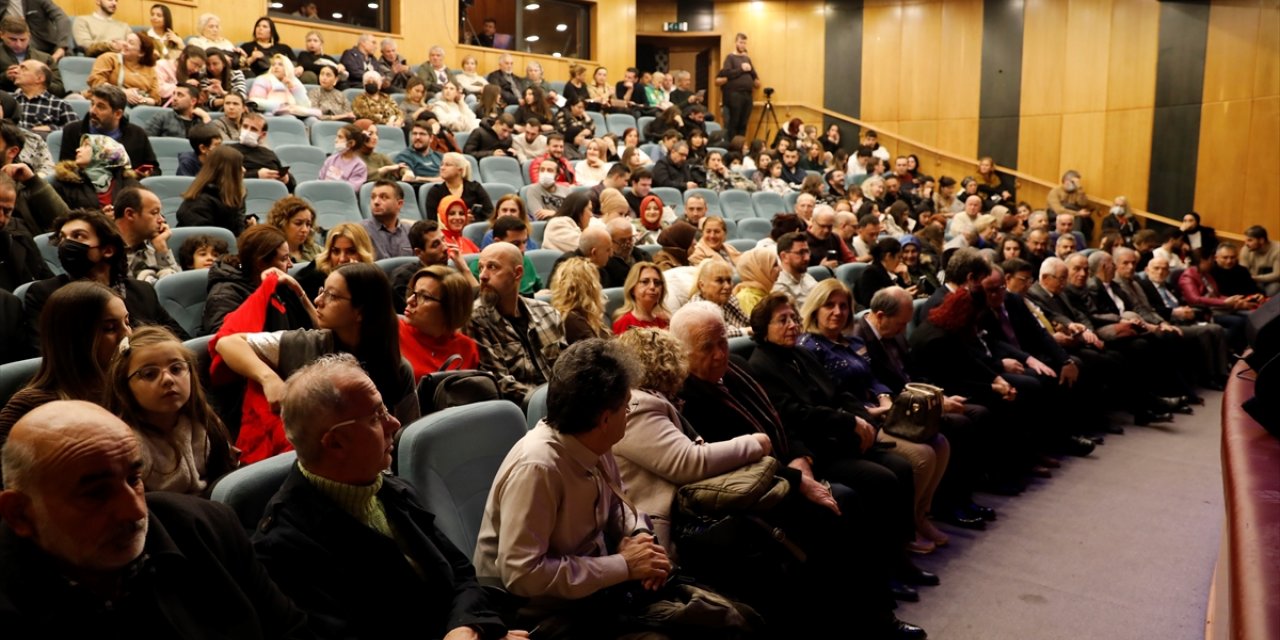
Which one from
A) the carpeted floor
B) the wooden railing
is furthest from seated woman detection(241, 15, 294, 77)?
the wooden railing

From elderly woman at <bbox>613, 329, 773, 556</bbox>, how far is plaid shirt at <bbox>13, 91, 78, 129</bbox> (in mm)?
4114

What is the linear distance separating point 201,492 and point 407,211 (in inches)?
146

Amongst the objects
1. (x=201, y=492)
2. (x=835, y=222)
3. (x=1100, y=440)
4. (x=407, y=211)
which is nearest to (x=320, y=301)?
(x=201, y=492)

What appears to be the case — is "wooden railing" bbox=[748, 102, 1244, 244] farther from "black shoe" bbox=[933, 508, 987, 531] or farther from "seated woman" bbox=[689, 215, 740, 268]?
"black shoe" bbox=[933, 508, 987, 531]

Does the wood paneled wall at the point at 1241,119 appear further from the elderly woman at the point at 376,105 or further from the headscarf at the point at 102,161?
the headscarf at the point at 102,161

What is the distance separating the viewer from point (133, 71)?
5734 mm

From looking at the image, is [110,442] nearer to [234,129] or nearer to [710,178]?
[234,129]

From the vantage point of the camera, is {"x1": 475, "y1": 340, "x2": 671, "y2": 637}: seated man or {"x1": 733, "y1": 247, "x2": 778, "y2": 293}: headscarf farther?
{"x1": 733, "y1": 247, "x2": 778, "y2": 293}: headscarf

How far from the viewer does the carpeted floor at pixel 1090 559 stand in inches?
97.3

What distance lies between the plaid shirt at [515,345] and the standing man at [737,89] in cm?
844

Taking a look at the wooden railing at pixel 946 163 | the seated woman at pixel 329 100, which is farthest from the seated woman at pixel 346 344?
the wooden railing at pixel 946 163

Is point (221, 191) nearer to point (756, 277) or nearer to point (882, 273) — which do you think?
point (756, 277)

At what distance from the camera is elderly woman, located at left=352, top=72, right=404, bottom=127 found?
673 cm

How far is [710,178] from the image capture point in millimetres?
8047
